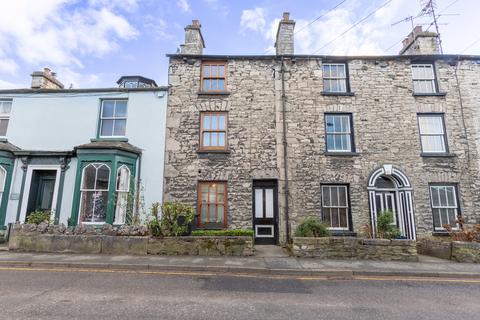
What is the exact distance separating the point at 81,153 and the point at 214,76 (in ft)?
22.6

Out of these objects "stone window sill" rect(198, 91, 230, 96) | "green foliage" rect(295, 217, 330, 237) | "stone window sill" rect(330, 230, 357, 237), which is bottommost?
"stone window sill" rect(330, 230, 357, 237)

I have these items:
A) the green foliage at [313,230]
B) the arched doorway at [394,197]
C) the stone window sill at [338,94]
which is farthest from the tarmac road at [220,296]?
the stone window sill at [338,94]

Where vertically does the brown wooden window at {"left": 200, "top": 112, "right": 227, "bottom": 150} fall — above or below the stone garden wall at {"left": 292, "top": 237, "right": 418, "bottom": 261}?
above

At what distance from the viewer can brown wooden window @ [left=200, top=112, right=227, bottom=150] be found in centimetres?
1244

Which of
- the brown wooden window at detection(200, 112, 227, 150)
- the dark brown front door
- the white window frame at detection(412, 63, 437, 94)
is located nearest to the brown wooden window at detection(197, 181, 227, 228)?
the dark brown front door

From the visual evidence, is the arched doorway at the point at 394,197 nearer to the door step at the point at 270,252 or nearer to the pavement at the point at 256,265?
the pavement at the point at 256,265

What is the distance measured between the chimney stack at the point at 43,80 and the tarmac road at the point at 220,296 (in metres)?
10.3

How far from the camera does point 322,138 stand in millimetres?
12328

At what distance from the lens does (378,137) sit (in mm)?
12328

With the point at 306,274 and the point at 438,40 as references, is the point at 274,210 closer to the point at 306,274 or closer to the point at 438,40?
the point at 306,274

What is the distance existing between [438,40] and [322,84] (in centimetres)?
706

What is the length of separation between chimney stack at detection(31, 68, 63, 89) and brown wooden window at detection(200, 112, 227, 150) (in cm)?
878

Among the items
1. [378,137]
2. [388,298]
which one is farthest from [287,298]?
[378,137]

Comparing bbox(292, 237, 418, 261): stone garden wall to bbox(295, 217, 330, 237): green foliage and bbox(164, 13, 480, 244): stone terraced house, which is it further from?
bbox(164, 13, 480, 244): stone terraced house
